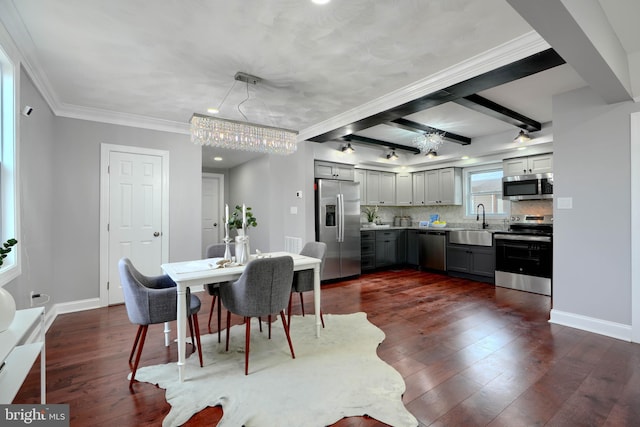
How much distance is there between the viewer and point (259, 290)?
2256 millimetres

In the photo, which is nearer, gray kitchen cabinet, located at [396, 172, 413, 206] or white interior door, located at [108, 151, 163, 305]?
white interior door, located at [108, 151, 163, 305]

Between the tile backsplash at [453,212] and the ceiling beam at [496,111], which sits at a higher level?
the ceiling beam at [496,111]

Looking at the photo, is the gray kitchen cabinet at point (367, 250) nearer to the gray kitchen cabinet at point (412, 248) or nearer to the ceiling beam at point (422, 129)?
the gray kitchen cabinet at point (412, 248)

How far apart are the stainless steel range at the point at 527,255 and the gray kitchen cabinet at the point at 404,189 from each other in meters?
2.20

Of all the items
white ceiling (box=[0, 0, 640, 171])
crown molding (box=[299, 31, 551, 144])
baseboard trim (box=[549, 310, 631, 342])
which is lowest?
baseboard trim (box=[549, 310, 631, 342])

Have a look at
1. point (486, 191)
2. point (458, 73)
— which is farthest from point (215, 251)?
point (486, 191)

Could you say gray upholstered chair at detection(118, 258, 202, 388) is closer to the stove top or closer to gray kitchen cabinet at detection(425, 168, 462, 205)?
the stove top

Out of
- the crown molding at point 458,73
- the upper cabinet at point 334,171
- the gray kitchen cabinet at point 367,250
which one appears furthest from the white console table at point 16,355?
the gray kitchen cabinet at point 367,250

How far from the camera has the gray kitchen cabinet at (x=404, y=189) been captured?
22.6 feet

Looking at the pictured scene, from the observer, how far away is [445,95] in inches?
120

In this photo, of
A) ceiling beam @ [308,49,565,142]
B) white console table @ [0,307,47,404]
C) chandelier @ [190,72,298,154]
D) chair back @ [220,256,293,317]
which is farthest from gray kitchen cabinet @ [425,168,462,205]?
white console table @ [0,307,47,404]

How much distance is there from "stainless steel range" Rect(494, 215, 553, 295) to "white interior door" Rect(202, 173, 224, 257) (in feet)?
20.7

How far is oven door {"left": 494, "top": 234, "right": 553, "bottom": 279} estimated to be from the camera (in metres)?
4.37

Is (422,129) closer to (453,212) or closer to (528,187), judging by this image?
(528,187)
